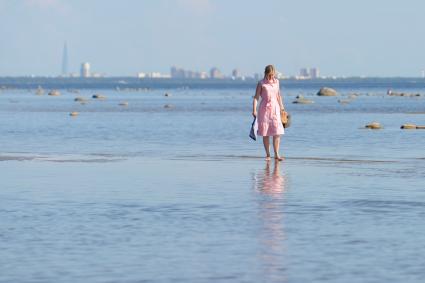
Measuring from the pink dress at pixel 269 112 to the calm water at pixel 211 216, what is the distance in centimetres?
77

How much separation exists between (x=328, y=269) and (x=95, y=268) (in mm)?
2219

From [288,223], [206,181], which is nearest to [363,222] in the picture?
[288,223]

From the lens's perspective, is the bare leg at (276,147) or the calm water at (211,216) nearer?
the calm water at (211,216)

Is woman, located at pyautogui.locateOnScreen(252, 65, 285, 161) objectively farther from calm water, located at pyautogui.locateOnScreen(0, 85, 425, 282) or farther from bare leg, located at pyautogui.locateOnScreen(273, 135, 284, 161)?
calm water, located at pyautogui.locateOnScreen(0, 85, 425, 282)

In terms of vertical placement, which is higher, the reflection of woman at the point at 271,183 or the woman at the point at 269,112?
the woman at the point at 269,112

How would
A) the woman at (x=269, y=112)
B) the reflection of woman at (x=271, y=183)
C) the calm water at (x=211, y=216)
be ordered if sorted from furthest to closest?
the woman at (x=269, y=112), the reflection of woman at (x=271, y=183), the calm water at (x=211, y=216)

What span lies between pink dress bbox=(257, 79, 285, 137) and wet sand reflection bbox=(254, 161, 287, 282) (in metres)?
2.46

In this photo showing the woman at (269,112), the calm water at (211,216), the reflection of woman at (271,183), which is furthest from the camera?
the woman at (269,112)

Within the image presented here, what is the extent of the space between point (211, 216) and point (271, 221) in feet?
2.97

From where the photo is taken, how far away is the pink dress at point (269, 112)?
2538cm

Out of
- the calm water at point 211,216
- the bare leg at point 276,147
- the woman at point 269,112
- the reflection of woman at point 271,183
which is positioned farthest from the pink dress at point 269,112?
the reflection of woman at point 271,183

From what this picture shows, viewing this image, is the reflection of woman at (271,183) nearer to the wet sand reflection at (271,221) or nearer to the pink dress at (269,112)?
the wet sand reflection at (271,221)

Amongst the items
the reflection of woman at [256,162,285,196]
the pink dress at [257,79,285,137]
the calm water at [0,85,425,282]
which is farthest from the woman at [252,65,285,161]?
the reflection of woman at [256,162,285,196]

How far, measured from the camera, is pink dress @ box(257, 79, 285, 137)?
25375 mm
